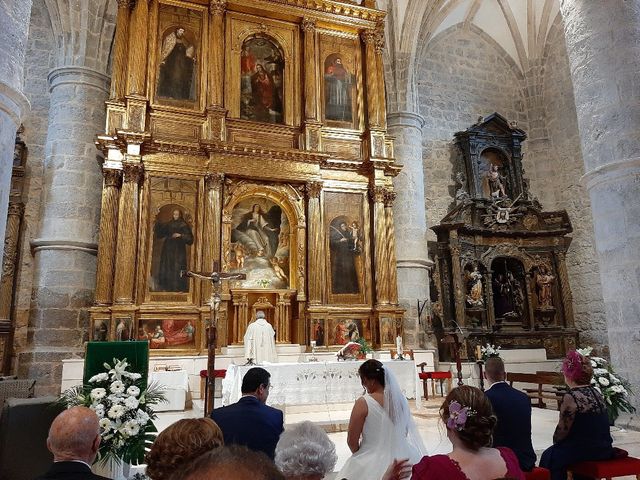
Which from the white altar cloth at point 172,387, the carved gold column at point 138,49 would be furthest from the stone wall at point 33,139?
the white altar cloth at point 172,387

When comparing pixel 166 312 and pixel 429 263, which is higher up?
pixel 429 263

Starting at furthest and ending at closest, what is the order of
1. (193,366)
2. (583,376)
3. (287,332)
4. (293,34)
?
(293,34), (287,332), (193,366), (583,376)

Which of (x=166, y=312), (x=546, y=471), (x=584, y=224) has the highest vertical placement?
(x=584, y=224)

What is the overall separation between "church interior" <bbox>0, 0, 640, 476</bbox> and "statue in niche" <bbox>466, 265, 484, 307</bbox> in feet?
0.20

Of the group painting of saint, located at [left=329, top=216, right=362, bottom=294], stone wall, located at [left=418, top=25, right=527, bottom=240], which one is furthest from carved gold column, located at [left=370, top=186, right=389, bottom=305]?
stone wall, located at [left=418, top=25, right=527, bottom=240]

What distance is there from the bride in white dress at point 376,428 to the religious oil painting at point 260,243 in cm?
810

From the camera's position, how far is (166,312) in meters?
10.9

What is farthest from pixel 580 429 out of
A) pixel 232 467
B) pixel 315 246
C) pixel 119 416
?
pixel 315 246

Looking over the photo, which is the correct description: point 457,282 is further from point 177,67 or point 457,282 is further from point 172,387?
point 177,67

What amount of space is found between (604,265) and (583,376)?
326 cm

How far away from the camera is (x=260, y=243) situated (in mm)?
12164

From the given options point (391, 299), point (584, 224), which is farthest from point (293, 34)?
point (584, 224)

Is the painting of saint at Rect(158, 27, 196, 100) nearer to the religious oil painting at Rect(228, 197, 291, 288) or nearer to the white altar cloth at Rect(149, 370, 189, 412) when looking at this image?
the religious oil painting at Rect(228, 197, 291, 288)

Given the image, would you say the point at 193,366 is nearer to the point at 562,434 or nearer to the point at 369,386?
the point at 369,386
